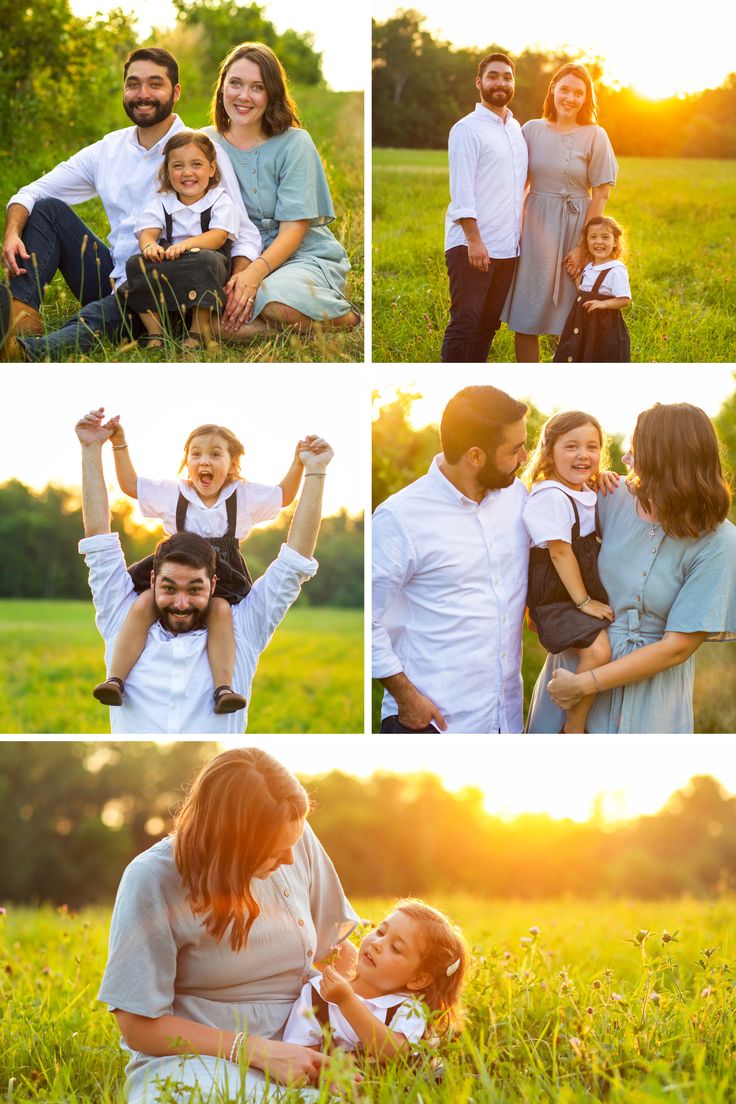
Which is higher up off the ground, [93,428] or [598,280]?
[598,280]

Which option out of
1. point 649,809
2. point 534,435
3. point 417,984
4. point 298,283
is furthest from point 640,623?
point 649,809

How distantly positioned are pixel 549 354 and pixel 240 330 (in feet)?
3.50

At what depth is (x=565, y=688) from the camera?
3.79 m

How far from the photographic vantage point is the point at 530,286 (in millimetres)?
4074

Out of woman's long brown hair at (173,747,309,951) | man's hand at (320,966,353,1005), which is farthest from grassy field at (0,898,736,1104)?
woman's long brown hair at (173,747,309,951)

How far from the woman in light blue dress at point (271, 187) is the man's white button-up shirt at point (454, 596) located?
0.74 metres

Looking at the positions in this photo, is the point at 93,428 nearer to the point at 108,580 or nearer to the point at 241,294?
the point at 108,580

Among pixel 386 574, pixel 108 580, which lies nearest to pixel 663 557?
pixel 386 574

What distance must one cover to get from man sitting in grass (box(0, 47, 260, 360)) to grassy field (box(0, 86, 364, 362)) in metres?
0.07

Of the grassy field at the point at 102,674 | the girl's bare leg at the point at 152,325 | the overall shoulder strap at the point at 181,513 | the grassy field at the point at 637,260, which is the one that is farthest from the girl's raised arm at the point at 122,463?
the grassy field at the point at 102,674

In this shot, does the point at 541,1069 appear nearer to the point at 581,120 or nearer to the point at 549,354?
the point at 549,354

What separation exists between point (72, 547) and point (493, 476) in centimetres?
252

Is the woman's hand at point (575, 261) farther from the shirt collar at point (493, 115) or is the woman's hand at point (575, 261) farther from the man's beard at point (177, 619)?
the man's beard at point (177, 619)

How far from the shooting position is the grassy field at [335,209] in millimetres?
4082
